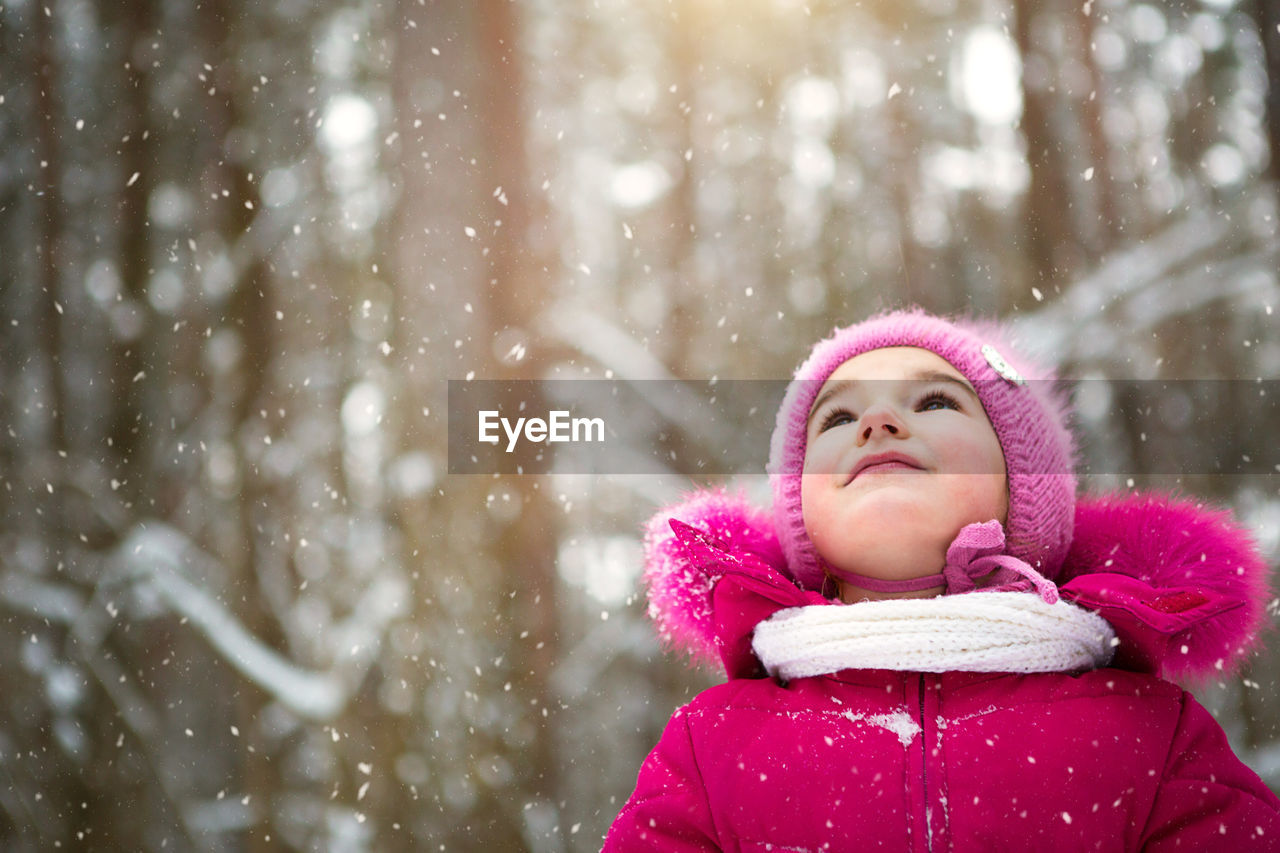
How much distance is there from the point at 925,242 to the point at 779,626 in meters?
0.72

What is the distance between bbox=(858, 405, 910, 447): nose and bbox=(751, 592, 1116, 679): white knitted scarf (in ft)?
0.52

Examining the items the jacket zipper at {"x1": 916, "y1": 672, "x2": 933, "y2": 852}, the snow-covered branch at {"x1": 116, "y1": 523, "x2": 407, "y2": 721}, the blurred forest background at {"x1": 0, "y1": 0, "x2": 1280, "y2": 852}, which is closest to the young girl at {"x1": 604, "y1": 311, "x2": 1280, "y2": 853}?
the jacket zipper at {"x1": 916, "y1": 672, "x2": 933, "y2": 852}

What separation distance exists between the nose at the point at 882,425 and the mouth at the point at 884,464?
0.07 feet

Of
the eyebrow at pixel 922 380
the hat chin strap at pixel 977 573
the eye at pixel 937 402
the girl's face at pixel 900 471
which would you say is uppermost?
the eyebrow at pixel 922 380

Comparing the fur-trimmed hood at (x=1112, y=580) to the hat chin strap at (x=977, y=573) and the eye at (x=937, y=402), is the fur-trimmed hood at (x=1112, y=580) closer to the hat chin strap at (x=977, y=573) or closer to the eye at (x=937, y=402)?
the hat chin strap at (x=977, y=573)

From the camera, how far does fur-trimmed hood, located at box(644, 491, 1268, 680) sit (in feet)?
2.59

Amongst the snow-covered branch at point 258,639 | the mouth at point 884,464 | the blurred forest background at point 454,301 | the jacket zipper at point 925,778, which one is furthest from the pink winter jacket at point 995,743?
the snow-covered branch at point 258,639

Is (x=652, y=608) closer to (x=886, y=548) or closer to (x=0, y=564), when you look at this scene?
(x=886, y=548)

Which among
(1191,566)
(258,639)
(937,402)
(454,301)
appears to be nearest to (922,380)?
(937,402)

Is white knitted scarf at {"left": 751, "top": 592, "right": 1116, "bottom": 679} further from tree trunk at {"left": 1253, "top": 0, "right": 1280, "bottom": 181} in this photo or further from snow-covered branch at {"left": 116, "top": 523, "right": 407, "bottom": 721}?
tree trunk at {"left": 1253, "top": 0, "right": 1280, "bottom": 181}

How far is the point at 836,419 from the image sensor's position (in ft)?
3.04

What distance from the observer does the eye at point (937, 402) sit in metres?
0.89

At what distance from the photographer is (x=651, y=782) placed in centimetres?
84

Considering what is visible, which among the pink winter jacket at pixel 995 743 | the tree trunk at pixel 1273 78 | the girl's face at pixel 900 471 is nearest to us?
the pink winter jacket at pixel 995 743
